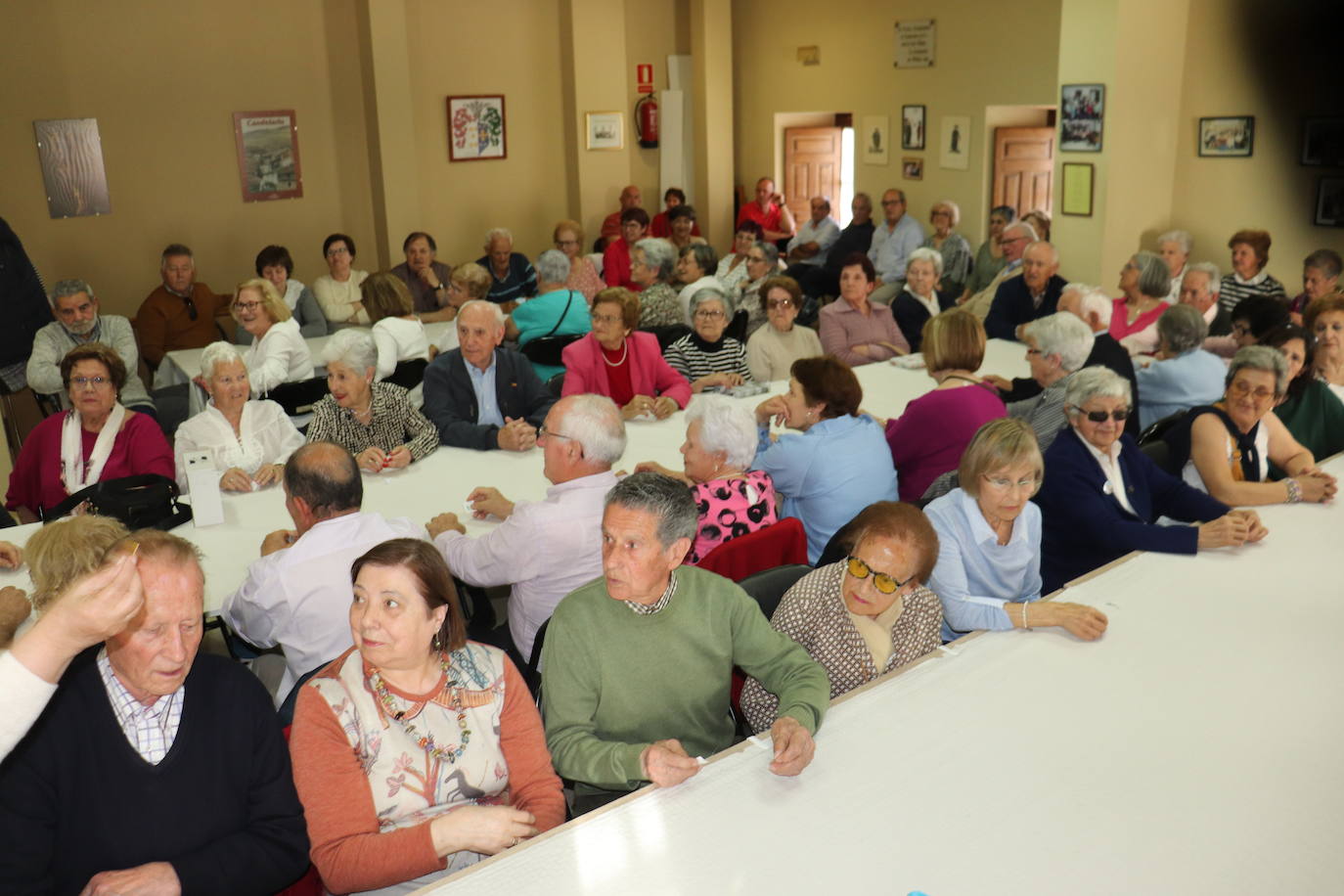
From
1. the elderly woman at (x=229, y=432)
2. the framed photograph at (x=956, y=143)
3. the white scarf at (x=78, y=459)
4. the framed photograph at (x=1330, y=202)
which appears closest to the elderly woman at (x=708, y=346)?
the elderly woman at (x=229, y=432)

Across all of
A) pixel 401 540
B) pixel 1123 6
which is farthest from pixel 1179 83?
pixel 401 540

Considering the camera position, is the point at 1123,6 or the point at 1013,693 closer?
the point at 1013,693

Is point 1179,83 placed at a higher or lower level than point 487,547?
higher

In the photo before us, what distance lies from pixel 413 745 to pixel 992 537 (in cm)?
172

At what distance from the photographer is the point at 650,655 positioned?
2.46 metres

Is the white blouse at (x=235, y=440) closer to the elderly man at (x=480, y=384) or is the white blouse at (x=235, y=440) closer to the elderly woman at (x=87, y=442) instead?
the elderly woman at (x=87, y=442)

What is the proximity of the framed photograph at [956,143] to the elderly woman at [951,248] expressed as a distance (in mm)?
464

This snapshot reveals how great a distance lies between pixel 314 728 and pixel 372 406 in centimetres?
246

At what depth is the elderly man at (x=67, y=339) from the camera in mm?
5859

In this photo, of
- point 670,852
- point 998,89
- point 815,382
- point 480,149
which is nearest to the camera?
point 670,852

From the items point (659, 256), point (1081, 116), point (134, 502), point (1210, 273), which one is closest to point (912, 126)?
point (1081, 116)

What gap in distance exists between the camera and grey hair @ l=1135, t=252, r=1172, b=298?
618 centimetres

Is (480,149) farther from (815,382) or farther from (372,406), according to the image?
(815,382)

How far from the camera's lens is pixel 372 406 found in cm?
445
